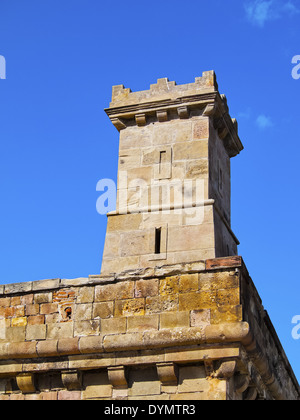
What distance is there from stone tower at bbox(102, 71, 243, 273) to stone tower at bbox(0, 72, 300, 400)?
2 cm

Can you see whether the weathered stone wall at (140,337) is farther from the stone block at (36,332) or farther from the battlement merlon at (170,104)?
the battlement merlon at (170,104)

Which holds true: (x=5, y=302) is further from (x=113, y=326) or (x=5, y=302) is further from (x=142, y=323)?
(x=142, y=323)

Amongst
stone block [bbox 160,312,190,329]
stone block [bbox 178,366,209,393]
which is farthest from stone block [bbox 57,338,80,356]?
stone block [bbox 178,366,209,393]

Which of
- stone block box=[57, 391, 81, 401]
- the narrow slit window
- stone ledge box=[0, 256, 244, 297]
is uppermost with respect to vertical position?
the narrow slit window

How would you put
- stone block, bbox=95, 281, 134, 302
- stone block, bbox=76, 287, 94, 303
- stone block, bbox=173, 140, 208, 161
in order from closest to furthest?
stone block, bbox=95, 281, 134, 302, stone block, bbox=76, 287, 94, 303, stone block, bbox=173, 140, 208, 161

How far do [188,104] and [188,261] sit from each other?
11.1 ft

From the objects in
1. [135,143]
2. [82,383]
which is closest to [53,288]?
[82,383]

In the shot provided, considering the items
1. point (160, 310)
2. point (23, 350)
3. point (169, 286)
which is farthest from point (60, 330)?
point (169, 286)

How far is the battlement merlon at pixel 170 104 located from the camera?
14094 millimetres

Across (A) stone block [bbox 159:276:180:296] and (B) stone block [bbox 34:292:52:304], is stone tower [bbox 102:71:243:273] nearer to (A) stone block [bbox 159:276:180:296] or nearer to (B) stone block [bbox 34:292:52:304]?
(A) stone block [bbox 159:276:180:296]

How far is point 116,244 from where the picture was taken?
1335 centimetres

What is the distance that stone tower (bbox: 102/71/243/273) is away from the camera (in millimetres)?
13055

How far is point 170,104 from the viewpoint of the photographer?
46.7 feet

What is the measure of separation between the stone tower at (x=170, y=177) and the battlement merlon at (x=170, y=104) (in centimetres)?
2
